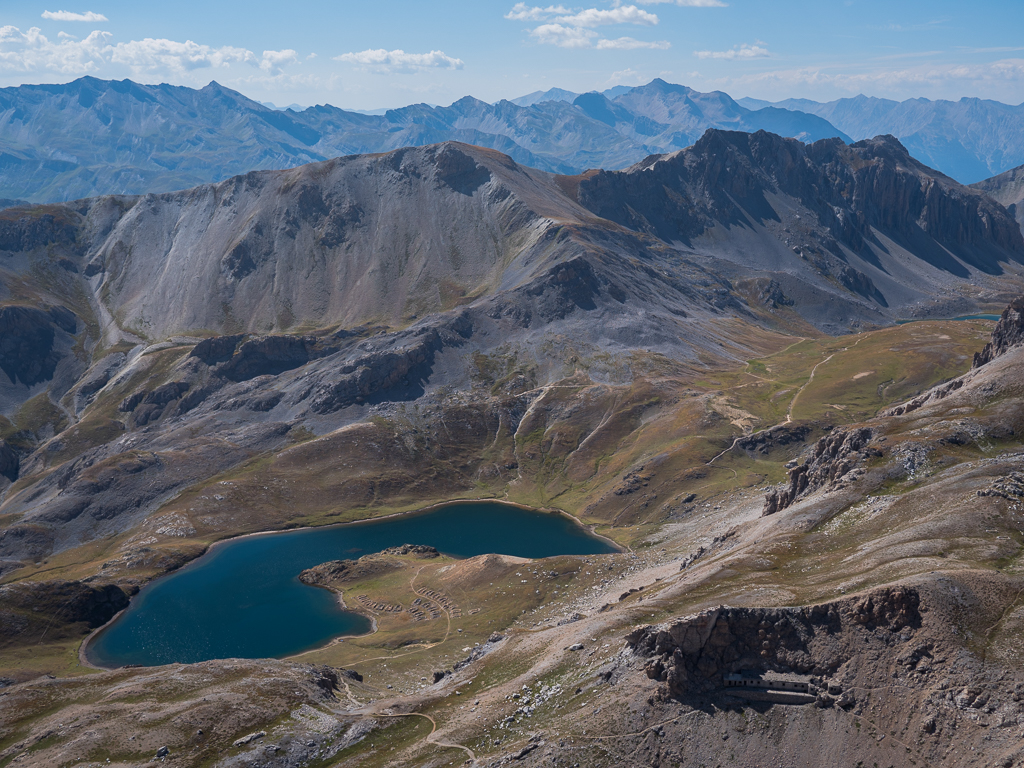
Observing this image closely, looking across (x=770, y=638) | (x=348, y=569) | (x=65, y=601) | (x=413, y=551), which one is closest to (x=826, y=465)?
(x=770, y=638)

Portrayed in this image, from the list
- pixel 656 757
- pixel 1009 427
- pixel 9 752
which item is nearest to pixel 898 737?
pixel 656 757

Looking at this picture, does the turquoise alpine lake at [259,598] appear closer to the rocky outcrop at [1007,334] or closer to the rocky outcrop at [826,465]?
the rocky outcrop at [826,465]

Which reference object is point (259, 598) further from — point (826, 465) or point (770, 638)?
point (770, 638)

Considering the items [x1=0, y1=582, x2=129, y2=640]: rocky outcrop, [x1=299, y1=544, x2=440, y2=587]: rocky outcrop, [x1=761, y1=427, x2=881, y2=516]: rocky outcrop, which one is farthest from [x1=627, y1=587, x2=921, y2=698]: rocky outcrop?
[x1=0, y1=582, x2=129, y2=640]: rocky outcrop

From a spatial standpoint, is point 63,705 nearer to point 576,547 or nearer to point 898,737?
point 898,737

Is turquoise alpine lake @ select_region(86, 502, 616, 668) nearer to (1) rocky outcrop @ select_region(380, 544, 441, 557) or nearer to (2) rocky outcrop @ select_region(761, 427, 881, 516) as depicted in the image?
(1) rocky outcrop @ select_region(380, 544, 441, 557)

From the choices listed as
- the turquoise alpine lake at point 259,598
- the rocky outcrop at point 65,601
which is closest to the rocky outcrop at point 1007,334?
the turquoise alpine lake at point 259,598
